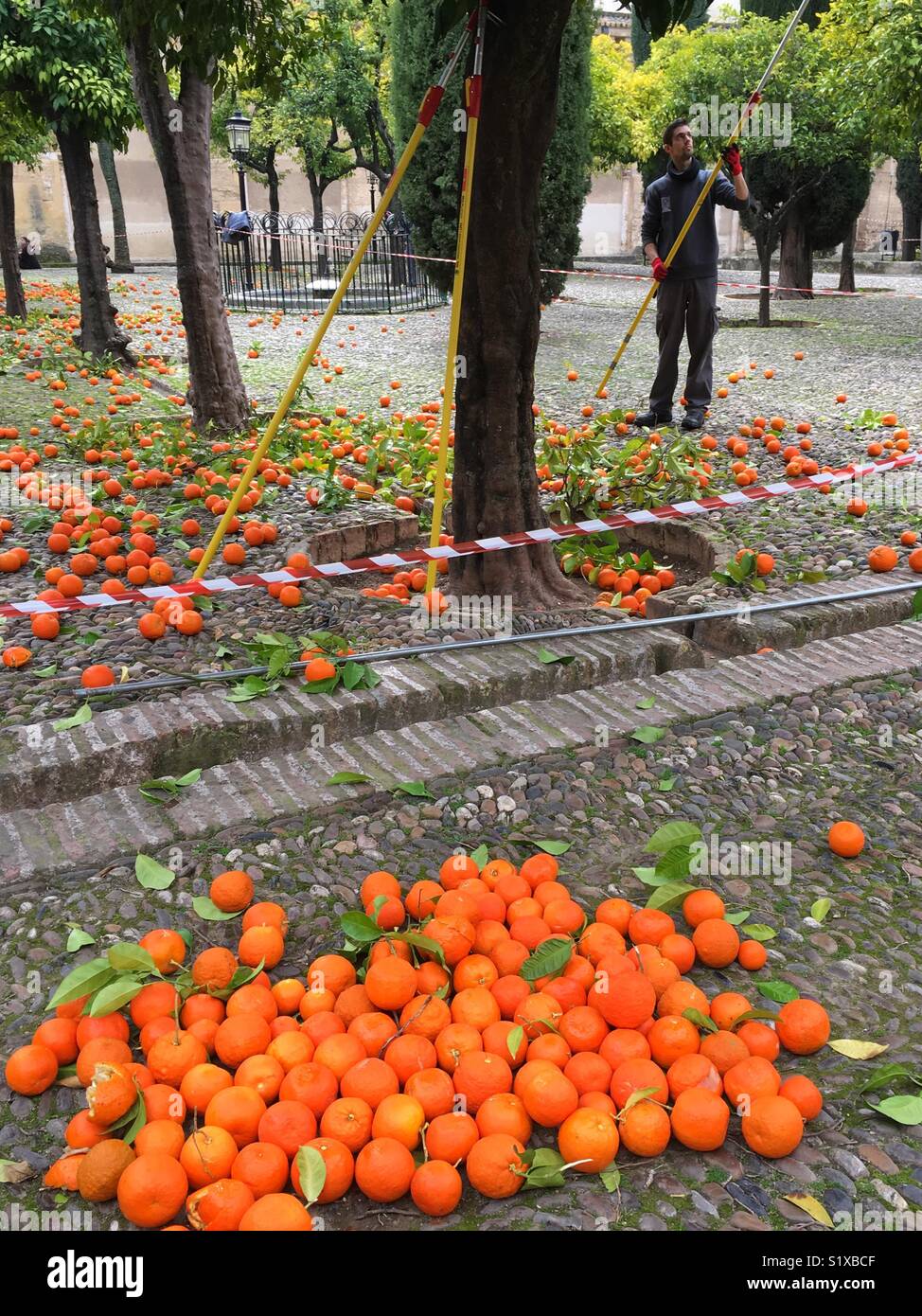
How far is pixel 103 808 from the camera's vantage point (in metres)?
2.86

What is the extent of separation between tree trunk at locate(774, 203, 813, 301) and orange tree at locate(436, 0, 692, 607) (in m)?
17.2

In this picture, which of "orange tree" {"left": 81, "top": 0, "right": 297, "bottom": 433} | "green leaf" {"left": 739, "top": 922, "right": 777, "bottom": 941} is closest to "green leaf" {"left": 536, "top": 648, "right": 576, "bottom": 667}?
"green leaf" {"left": 739, "top": 922, "right": 777, "bottom": 941}

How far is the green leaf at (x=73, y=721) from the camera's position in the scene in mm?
3168

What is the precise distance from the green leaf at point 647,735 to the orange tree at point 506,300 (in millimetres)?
1172

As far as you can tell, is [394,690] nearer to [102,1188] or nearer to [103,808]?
[103,808]

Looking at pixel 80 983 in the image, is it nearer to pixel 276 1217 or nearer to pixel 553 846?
pixel 276 1217

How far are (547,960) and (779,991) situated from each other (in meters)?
0.53

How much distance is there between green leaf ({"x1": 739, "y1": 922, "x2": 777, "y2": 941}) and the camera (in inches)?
96.7

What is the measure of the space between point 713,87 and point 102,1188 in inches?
679

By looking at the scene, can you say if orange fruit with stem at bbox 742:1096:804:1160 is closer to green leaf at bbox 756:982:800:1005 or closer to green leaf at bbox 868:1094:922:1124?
green leaf at bbox 868:1094:922:1124

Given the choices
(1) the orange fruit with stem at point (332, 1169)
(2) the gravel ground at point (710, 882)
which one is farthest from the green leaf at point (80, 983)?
(1) the orange fruit with stem at point (332, 1169)

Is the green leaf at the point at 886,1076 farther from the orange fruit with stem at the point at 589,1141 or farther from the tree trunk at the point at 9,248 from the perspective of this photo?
the tree trunk at the point at 9,248

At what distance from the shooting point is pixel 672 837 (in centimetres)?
269
